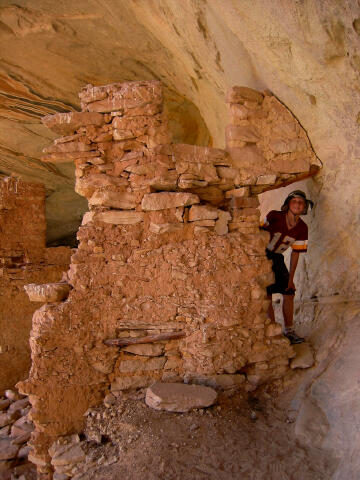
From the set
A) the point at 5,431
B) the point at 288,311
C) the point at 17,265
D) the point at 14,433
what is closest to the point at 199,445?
the point at 288,311

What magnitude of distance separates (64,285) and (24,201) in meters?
3.11

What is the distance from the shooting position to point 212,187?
289cm

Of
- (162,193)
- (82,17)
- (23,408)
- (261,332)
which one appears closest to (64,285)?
(162,193)

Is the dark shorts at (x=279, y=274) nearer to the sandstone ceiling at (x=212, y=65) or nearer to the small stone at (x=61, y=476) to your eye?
the sandstone ceiling at (x=212, y=65)

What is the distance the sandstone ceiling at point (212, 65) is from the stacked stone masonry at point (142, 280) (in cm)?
71

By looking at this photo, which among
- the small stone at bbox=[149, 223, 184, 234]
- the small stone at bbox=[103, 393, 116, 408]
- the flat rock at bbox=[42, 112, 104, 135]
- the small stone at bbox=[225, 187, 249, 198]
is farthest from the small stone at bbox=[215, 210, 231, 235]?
the small stone at bbox=[103, 393, 116, 408]

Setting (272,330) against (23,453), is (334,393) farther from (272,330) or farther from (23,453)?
(23,453)

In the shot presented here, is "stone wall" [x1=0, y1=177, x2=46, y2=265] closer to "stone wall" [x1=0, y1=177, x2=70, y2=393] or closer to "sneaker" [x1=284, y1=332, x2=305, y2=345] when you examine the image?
"stone wall" [x1=0, y1=177, x2=70, y2=393]

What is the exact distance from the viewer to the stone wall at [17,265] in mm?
5117

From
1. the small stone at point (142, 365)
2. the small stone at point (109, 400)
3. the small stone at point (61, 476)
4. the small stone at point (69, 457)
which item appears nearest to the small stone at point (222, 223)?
the small stone at point (142, 365)

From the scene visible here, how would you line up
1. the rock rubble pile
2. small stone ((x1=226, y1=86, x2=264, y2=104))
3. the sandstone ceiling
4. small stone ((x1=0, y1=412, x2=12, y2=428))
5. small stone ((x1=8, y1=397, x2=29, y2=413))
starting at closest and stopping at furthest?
the sandstone ceiling < small stone ((x1=226, y1=86, x2=264, y2=104)) < the rock rubble pile < small stone ((x1=0, y1=412, x2=12, y2=428)) < small stone ((x1=8, y1=397, x2=29, y2=413))

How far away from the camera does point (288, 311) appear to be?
3.15m

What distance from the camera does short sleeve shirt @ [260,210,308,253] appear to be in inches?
120

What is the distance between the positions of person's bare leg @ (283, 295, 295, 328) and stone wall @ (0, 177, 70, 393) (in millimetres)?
3643
